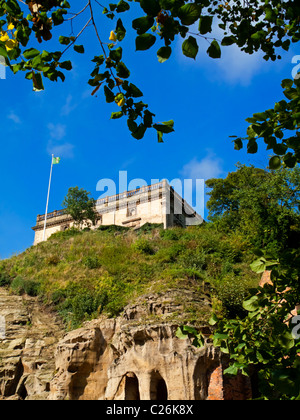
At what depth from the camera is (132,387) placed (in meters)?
11.1

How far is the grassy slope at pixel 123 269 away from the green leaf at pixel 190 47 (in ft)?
36.4

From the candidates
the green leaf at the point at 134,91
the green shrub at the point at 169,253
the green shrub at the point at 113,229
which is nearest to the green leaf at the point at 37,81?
the green leaf at the point at 134,91

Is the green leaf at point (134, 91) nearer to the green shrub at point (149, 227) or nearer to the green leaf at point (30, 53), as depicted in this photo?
the green leaf at point (30, 53)

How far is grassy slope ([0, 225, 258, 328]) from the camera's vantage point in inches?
619

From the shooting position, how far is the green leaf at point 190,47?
2510 mm

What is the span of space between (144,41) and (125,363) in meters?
10.3

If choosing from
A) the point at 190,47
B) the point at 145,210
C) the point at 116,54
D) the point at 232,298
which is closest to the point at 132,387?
the point at 232,298

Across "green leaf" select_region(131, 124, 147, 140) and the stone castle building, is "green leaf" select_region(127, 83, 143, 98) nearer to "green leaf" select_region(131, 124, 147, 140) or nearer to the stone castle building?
"green leaf" select_region(131, 124, 147, 140)

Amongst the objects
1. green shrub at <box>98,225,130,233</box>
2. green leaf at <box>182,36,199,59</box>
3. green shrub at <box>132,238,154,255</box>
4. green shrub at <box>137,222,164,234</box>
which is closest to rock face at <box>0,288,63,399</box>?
green shrub at <box>132,238,154,255</box>

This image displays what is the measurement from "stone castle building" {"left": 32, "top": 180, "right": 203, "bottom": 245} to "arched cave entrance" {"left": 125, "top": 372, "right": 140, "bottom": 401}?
76.9 feet
